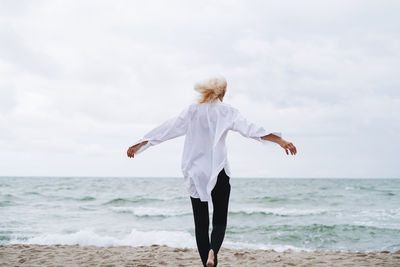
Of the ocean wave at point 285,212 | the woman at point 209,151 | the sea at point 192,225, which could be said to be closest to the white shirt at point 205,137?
the woman at point 209,151

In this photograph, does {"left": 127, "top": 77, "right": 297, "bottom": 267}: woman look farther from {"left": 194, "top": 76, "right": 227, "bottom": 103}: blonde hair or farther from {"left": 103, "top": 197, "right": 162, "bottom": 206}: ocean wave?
A: {"left": 103, "top": 197, "right": 162, "bottom": 206}: ocean wave

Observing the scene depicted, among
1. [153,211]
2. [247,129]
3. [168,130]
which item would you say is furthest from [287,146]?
[153,211]

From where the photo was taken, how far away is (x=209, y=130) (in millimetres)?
3281

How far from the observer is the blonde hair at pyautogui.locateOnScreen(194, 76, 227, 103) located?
322 centimetres

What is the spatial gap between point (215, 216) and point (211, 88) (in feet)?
3.55

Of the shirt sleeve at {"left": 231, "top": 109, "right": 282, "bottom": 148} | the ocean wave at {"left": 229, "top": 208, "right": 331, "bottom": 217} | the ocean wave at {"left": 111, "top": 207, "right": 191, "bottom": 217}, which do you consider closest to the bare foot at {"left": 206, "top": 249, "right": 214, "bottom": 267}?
the shirt sleeve at {"left": 231, "top": 109, "right": 282, "bottom": 148}

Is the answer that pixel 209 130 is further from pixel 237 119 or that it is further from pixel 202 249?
pixel 202 249

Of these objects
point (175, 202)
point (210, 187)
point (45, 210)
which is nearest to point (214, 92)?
point (210, 187)

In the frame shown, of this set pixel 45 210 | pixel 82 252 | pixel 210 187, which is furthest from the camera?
pixel 45 210

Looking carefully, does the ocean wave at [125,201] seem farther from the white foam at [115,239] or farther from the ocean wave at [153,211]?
the white foam at [115,239]

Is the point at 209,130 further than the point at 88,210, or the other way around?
the point at 88,210

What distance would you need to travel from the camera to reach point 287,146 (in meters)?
3.04

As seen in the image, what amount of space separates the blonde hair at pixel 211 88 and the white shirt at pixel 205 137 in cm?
5

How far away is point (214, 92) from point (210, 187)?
31.1 inches
